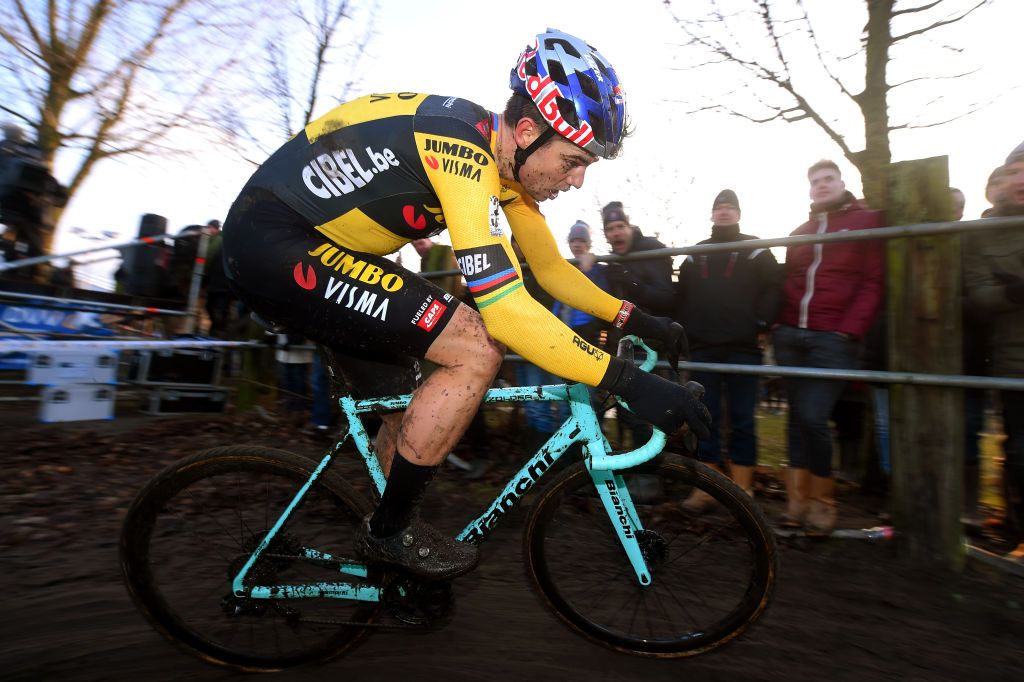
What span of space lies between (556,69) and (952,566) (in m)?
3.20

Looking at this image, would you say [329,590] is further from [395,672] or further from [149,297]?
[149,297]

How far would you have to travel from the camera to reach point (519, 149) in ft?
7.38

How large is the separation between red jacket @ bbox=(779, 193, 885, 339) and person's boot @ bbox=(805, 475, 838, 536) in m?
0.91

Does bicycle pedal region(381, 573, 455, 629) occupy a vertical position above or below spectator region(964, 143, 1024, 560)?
below

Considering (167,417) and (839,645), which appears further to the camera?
(167,417)

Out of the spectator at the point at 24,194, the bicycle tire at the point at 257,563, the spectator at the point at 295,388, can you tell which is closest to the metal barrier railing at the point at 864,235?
the bicycle tire at the point at 257,563

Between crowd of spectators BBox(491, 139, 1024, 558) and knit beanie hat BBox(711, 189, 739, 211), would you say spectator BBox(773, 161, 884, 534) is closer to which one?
crowd of spectators BBox(491, 139, 1024, 558)

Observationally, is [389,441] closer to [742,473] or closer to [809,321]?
[742,473]

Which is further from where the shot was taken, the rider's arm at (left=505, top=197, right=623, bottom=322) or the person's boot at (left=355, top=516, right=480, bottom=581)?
the rider's arm at (left=505, top=197, right=623, bottom=322)

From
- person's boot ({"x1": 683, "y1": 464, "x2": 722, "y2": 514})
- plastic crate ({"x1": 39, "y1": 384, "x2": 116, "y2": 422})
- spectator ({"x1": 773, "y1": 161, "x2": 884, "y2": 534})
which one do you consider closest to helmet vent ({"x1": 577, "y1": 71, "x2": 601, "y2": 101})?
person's boot ({"x1": 683, "y1": 464, "x2": 722, "y2": 514})

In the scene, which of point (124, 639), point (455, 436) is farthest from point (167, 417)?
point (455, 436)

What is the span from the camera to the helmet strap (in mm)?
2197

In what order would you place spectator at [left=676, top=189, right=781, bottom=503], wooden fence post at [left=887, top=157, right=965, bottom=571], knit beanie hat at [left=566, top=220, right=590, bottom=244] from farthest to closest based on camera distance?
knit beanie hat at [left=566, top=220, right=590, bottom=244] < spectator at [left=676, top=189, right=781, bottom=503] < wooden fence post at [left=887, top=157, right=965, bottom=571]

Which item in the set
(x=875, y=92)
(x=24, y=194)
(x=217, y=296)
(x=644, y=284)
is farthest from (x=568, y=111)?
(x=24, y=194)
